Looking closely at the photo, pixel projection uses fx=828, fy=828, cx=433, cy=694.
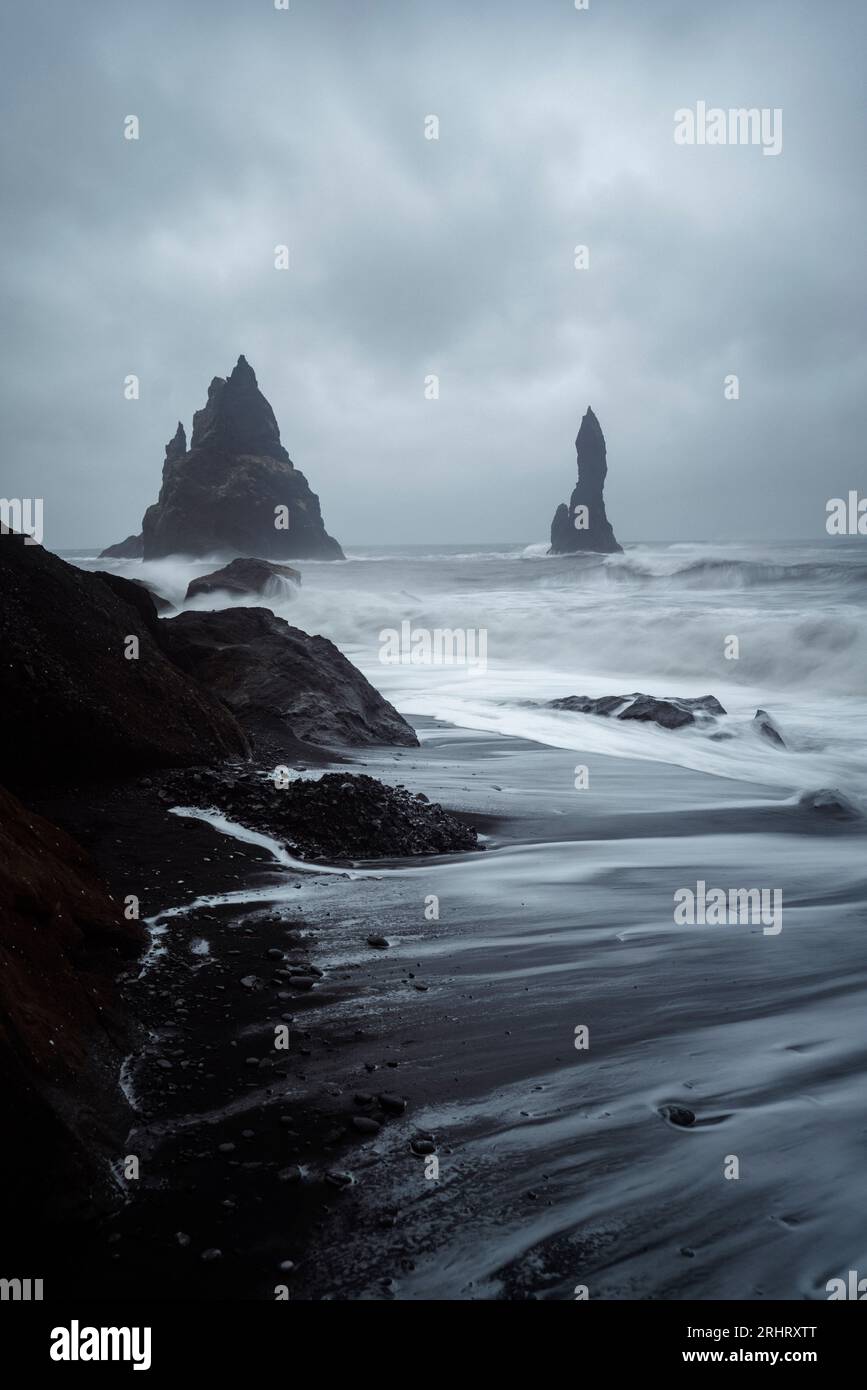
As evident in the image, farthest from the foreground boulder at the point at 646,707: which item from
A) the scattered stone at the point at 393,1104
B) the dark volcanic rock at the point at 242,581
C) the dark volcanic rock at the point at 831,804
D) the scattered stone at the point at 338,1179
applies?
the dark volcanic rock at the point at 242,581

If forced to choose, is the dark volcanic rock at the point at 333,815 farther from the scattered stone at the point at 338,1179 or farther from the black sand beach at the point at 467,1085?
the scattered stone at the point at 338,1179

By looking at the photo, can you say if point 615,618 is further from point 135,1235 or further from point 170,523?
point 170,523

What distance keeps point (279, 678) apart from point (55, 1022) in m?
6.53

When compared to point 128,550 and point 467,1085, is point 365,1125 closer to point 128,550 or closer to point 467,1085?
point 467,1085

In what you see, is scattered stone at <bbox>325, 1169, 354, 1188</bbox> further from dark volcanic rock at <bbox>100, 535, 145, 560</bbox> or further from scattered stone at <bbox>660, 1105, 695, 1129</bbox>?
dark volcanic rock at <bbox>100, 535, 145, 560</bbox>

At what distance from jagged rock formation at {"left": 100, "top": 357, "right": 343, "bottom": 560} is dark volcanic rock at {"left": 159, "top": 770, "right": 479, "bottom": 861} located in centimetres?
7115

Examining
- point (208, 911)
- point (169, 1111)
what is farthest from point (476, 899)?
point (169, 1111)

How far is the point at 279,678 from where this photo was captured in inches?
347

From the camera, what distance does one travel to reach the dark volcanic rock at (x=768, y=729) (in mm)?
10998

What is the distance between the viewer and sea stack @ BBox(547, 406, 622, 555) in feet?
283

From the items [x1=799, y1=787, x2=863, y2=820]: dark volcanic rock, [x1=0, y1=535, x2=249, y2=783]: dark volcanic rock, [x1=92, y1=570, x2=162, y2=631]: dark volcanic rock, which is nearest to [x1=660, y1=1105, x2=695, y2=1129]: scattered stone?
[x1=0, y1=535, x2=249, y2=783]: dark volcanic rock

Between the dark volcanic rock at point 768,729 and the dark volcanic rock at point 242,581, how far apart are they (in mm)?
14303

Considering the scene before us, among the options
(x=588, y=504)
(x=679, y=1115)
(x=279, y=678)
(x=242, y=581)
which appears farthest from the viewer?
(x=588, y=504)

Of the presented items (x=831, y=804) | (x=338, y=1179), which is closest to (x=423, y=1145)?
(x=338, y=1179)
